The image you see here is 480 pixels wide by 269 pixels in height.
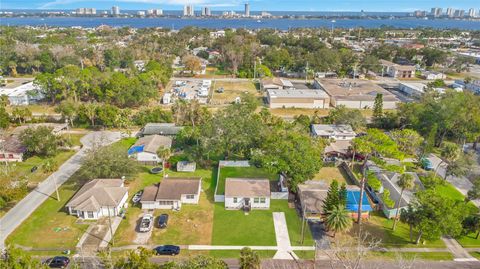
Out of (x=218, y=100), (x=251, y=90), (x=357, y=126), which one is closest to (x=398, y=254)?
(x=357, y=126)

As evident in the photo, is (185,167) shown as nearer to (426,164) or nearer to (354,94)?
(426,164)

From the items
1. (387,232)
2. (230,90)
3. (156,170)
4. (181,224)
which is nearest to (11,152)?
(156,170)

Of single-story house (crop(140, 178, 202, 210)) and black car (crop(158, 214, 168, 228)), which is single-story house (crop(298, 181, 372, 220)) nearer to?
single-story house (crop(140, 178, 202, 210))

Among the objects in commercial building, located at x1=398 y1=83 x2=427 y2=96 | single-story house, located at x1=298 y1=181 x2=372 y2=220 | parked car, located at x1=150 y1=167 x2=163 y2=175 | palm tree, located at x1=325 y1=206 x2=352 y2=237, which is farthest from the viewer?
commercial building, located at x1=398 y1=83 x2=427 y2=96

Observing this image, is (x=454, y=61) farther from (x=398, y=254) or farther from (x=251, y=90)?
(x=398, y=254)

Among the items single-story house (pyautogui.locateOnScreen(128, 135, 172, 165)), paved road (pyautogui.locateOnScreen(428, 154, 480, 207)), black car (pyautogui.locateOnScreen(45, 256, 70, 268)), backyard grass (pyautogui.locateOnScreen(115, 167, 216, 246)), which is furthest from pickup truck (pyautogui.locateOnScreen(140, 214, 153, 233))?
paved road (pyautogui.locateOnScreen(428, 154, 480, 207))

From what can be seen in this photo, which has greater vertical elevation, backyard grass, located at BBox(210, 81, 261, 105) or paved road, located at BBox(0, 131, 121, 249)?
backyard grass, located at BBox(210, 81, 261, 105)
